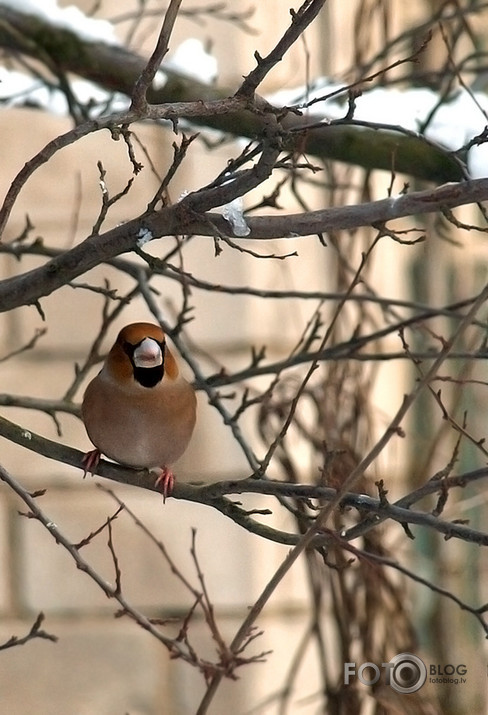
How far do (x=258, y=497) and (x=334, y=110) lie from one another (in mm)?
664

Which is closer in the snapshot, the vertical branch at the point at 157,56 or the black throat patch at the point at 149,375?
the vertical branch at the point at 157,56

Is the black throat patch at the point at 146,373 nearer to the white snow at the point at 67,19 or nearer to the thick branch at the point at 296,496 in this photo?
the thick branch at the point at 296,496

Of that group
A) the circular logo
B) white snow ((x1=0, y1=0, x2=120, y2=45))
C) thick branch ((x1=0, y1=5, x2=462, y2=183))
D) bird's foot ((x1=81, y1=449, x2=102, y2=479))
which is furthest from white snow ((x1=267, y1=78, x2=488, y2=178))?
the circular logo

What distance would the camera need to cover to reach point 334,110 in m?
1.42

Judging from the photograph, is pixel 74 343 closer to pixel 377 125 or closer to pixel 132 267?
pixel 132 267

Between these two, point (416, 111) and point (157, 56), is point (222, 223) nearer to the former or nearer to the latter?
point (157, 56)

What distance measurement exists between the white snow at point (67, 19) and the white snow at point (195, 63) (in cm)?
9

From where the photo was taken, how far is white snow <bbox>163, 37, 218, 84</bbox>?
1453 millimetres

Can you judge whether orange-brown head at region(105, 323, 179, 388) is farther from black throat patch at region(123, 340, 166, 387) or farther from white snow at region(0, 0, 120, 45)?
white snow at region(0, 0, 120, 45)

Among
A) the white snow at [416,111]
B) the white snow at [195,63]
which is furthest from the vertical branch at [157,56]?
the white snow at [195,63]

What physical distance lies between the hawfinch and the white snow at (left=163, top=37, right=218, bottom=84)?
503 millimetres

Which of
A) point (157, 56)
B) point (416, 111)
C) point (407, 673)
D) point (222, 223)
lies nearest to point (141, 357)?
point (222, 223)

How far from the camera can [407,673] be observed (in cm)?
151

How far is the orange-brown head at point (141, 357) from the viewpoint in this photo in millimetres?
1013
